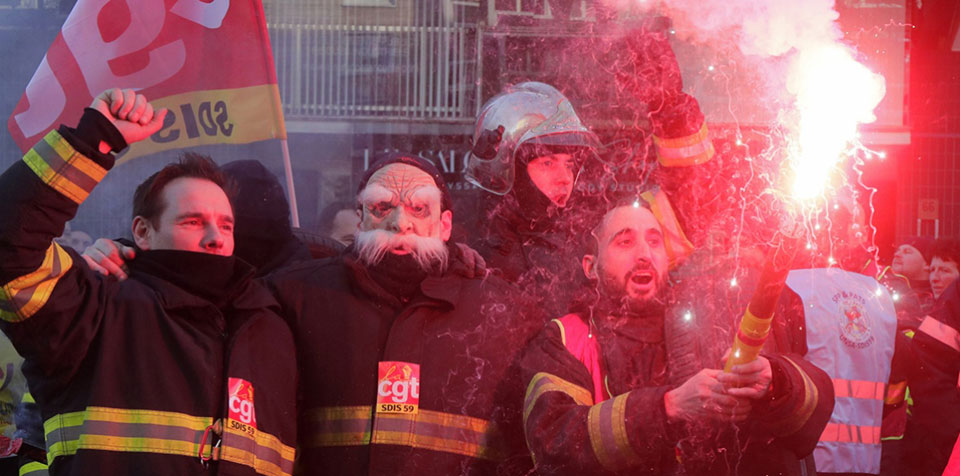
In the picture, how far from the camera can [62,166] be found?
2723 mm

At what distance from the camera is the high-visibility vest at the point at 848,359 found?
4273 millimetres

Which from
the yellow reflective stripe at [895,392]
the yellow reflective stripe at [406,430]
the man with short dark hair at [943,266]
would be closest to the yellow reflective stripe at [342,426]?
the yellow reflective stripe at [406,430]

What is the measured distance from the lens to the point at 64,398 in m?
2.92

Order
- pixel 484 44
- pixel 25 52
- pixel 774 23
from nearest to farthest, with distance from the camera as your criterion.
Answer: pixel 774 23, pixel 25 52, pixel 484 44

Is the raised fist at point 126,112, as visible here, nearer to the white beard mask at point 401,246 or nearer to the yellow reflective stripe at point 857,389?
the white beard mask at point 401,246

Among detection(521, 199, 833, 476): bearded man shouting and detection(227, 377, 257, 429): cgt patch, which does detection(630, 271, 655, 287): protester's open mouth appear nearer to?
detection(521, 199, 833, 476): bearded man shouting

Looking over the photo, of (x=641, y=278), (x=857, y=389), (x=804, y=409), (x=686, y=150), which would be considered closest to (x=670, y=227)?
(x=686, y=150)

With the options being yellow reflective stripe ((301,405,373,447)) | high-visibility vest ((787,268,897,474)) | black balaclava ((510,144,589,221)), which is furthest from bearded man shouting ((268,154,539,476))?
high-visibility vest ((787,268,897,474))

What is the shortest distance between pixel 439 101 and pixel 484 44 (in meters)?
0.99

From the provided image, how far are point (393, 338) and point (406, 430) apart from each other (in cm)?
31

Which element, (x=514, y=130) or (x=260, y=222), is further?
(x=514, y=130)

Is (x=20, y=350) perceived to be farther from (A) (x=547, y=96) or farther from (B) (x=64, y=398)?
(A) (x=547, y=96)

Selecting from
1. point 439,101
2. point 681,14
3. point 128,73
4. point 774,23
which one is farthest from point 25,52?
point 774,23

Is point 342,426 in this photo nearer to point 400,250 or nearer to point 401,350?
point 401,350
